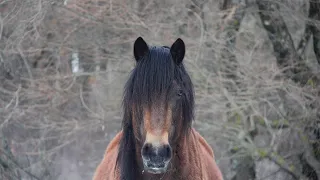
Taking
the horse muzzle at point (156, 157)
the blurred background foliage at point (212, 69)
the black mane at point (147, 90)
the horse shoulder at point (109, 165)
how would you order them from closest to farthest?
the horse muzzle at point (156, 157), the black mane at point (147, 90), the horse shoulder at point (109, 165), the blurred background foliage at point (212, 69)

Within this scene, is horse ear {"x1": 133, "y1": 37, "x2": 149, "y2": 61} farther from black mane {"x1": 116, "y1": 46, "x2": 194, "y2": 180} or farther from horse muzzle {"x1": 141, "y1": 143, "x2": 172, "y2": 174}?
horse muzzle {"x1": 141, "y1": 143, "x2": 172, "y2": 174}

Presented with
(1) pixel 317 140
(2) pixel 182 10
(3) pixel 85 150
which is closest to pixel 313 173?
(1) pixel 317 140

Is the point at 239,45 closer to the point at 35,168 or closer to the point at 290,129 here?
the point at 290,129

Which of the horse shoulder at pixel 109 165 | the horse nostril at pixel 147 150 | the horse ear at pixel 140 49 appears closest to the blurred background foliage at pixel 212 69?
the horse shoulder at pixel 109 165

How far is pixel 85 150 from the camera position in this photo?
597 inches

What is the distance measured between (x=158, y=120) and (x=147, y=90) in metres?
0.24

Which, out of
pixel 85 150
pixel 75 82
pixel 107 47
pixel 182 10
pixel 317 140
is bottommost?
pixel 85 150

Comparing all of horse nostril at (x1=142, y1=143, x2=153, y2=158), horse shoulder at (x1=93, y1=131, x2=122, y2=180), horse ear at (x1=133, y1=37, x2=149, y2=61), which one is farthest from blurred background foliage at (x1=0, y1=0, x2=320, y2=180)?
horse nostril at (x1=142, y1=143, x2=153, y2=158)

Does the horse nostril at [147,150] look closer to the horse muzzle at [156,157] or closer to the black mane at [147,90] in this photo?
the horse muzzle at [156,157]

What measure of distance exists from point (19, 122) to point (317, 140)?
5858mm

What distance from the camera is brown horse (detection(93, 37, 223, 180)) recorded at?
4059 millimetres

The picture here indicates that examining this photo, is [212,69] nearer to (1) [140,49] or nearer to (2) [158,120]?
(1) [140,49]

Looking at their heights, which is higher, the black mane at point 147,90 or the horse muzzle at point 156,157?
the black mane at point 147,90

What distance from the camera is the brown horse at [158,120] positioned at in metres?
4.06
